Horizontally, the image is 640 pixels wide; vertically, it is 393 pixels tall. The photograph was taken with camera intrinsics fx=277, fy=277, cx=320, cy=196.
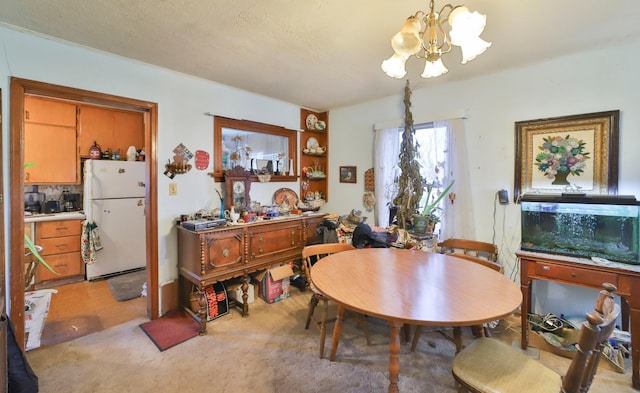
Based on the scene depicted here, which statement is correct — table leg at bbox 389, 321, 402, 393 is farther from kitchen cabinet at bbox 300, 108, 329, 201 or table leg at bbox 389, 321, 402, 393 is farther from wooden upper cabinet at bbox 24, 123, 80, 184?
wooden upper cabinet at bbox 24, 123, 80, 184

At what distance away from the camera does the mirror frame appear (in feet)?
9.73

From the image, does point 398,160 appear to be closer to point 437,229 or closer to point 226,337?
point 437,229

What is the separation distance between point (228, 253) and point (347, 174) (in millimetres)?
1923

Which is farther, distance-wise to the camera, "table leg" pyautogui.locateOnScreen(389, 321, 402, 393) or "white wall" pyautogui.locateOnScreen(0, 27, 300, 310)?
"white wall" pyautogui.locateOnScreen(0, 27, 300, 310)

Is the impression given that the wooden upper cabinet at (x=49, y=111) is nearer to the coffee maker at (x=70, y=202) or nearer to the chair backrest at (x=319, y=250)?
the coffee maker at (x=70, y=202)

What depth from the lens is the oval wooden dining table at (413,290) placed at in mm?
1240

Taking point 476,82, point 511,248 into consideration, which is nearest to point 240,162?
point 476,82

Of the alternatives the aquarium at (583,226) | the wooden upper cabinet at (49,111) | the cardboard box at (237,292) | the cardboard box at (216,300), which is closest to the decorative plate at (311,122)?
the cardboard box at (237,292)

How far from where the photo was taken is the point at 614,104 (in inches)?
84.7

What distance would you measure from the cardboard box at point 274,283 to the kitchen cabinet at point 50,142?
285 cm

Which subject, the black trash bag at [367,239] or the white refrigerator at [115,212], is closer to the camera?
the black trash bag at [367,239]

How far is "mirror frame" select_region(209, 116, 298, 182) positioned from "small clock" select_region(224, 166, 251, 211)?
6.1 inches

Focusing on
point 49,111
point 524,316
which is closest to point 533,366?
point 524,316

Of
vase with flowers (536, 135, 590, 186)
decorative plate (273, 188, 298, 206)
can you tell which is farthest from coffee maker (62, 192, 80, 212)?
vase with flowers (536, 135, 590, 186)
